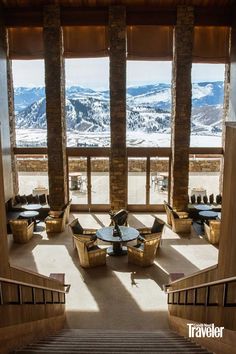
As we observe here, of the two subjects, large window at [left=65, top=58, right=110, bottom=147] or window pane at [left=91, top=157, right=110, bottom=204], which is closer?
large window at [left=65, top=58, right=110, bottom=147]

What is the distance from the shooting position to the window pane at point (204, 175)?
12500 millimetres

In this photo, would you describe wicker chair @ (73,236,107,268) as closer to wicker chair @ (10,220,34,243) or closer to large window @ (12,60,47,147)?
wicker chair @ (10,220,34,243)

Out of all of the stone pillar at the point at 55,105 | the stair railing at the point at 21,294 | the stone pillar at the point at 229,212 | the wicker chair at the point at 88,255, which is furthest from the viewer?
the stone pillar at the point at 55,105

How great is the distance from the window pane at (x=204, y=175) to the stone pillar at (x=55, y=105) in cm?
467

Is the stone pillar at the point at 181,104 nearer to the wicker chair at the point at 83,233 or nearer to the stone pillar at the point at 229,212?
the wicker chair at the point at 83,233

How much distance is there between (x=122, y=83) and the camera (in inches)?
450

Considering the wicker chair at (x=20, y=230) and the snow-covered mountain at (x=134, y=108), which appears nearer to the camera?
the wicker chair at (x=20, y=230)

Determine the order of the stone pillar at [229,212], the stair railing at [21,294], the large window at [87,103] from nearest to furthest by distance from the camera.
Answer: the stone pillar at [229,212]
the stair railing at [21,294]
the large window at [87,103]

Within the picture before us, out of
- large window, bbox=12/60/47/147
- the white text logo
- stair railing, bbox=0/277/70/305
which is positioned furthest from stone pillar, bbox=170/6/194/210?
the white text logo

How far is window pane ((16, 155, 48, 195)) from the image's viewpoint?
12.7 m

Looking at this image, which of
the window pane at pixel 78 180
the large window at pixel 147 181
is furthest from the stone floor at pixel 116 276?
the window pane at pixel 78 180

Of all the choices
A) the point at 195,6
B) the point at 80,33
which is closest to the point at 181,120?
the point at 195,6

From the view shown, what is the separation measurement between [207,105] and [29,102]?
6.32 metres

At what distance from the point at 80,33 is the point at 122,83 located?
214cm
